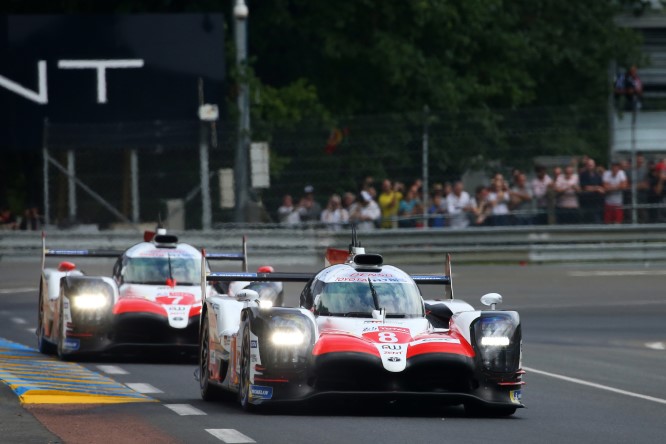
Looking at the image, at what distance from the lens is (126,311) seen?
18047mm

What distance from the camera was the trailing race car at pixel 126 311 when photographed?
17.9 m

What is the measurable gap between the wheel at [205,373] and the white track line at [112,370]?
204 centimetres

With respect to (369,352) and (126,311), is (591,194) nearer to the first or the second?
(126,311)

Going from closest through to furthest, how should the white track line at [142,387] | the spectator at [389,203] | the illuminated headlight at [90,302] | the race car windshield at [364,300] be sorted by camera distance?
the race car windshield at [364,300] < the white track line at [142,387] < the illuminated headlight at [90,302] < the spectator at [389,203]

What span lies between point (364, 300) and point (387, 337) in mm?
777

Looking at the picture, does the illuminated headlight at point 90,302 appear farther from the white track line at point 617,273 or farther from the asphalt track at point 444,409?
the white track line at point 617,273

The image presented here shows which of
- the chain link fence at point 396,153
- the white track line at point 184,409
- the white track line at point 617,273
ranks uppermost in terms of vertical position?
the chain link fence at point 396,153

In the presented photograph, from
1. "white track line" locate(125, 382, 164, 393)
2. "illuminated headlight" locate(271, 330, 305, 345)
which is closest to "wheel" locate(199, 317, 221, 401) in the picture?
"white track line" locate(125, 382, 164, 393)

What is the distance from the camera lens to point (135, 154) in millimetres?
30844

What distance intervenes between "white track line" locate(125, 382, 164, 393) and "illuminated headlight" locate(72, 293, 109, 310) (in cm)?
287

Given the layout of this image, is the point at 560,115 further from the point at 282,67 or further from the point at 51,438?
the point at 51,438

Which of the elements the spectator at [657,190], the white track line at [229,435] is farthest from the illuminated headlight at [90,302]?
the spectator at [657,190]

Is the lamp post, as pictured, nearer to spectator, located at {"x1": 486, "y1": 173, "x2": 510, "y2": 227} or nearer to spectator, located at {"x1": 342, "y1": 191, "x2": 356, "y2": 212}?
spectator, located at {"x1": 342, "y1": 191, "x2": 356, "y2": 212}

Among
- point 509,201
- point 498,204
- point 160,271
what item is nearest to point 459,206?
point 498,204
